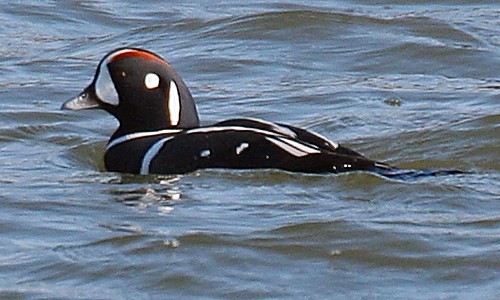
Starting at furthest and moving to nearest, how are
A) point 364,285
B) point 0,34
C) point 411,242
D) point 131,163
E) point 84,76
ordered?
point 0,34 → point 84,76 → point 131,163 → point 411,242 → point 364,285

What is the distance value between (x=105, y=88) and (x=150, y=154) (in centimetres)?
68

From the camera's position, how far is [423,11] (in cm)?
1712

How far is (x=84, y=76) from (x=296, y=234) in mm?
5577

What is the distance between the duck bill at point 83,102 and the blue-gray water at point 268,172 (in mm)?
377

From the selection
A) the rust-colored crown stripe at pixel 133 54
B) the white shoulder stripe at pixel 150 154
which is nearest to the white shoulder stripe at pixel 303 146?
the white shoulder stripe at pixel 150 154

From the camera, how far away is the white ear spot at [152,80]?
10.8 m

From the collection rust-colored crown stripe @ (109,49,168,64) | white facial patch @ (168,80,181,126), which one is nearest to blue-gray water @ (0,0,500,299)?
white facial patch @ (168,80,181,126)

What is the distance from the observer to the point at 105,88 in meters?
10.9

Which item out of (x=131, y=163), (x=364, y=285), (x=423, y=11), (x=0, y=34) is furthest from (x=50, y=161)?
(x=423, y=11)

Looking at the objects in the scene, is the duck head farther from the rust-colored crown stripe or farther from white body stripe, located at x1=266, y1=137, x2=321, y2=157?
white body stripe, located at x1=266, y1=137, x2=321, y2=157

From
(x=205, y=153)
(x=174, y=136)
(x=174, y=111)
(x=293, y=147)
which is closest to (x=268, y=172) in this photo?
(x=293, y=147)

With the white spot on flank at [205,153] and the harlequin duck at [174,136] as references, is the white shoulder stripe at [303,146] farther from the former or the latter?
the white spot on flank at [205,153]

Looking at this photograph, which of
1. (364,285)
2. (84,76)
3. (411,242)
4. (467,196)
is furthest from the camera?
(84,76)

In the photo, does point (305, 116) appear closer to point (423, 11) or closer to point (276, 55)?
point (276, 55)
